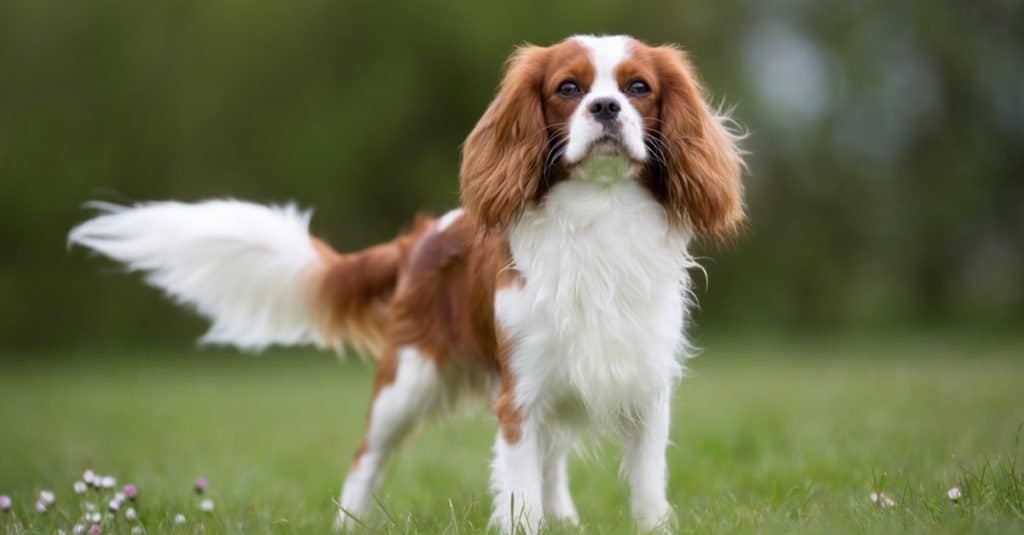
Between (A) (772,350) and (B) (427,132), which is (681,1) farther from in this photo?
(A) (772,350)

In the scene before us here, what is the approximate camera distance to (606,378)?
3963 millimetres

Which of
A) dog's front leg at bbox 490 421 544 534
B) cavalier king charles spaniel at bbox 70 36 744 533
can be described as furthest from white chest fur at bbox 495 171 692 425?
dog's front leg at bbox 490 421 544 534

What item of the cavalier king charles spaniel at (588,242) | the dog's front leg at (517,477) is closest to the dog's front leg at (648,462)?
the cavalier king charles spaniel at (588,242)

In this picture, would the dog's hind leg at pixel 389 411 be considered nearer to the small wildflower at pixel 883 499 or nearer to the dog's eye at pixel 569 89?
the dog's eye at pixel 569 89

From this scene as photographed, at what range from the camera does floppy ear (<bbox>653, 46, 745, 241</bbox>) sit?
394 cm

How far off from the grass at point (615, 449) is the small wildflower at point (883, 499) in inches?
1.6

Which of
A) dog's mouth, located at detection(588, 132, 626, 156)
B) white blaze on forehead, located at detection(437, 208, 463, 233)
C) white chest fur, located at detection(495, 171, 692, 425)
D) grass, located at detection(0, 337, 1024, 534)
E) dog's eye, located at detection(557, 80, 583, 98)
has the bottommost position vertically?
grass, located at detection(0, 337, 1024, 534)

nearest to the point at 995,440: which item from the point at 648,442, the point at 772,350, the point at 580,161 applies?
the point at 648,442

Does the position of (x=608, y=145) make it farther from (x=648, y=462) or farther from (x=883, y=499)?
(x=883, y=499)

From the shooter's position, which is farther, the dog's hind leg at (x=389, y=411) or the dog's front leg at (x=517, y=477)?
the dog's hind leg at (x=389, y=411)

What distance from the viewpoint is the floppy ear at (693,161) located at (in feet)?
12.9

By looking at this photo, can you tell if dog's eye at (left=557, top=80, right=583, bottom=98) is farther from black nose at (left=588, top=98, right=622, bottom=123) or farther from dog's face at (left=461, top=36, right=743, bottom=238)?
black nose at (left=588, top=98, right=622, bottom=123)

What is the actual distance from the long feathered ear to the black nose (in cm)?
28

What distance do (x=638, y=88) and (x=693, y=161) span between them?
0.33 metres
